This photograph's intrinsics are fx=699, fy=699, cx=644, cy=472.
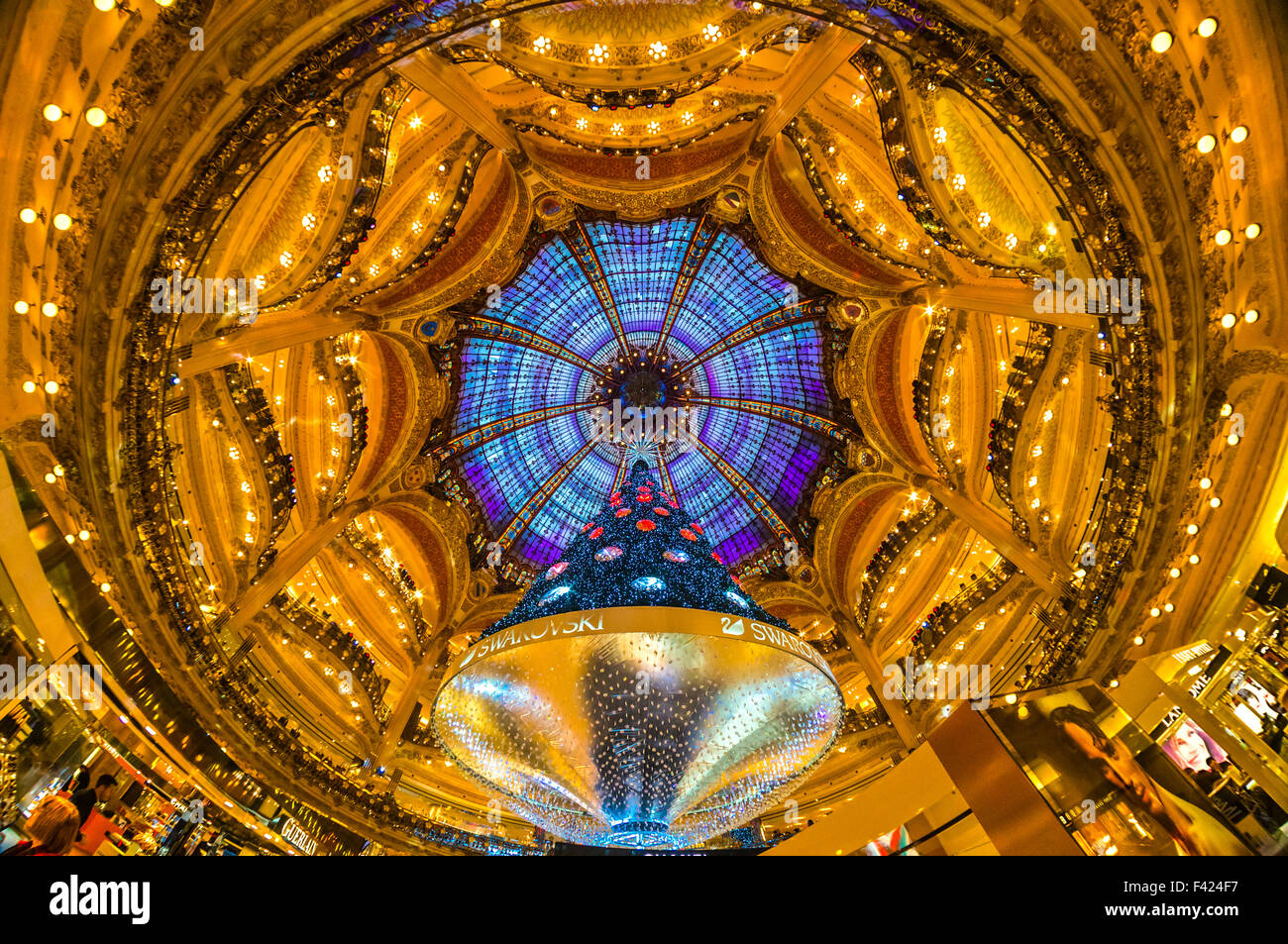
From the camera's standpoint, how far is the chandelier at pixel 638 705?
8.81 m

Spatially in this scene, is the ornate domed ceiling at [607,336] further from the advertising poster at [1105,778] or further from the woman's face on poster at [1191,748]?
the advertising poster at [1105,778]

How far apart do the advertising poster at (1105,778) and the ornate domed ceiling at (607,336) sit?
462cm

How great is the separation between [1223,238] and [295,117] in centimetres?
1172

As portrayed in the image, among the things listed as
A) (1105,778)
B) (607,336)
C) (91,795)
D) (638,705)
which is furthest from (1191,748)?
(607,336)

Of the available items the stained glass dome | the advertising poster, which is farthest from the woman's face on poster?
the stained glass dome

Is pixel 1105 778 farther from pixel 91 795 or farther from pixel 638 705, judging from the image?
pixel 91 795

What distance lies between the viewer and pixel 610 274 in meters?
20.2

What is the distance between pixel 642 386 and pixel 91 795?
16665mm

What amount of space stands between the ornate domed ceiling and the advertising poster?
4.62 m

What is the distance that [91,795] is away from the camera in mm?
6387

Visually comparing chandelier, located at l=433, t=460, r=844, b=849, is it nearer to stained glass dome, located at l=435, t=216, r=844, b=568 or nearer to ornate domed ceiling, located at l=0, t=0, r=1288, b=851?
ornate domed ceiling, located at l=0, t=0, r=1288, b=851

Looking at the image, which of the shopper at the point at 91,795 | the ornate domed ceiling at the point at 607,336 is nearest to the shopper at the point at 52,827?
the shopper at the point at 91,795
